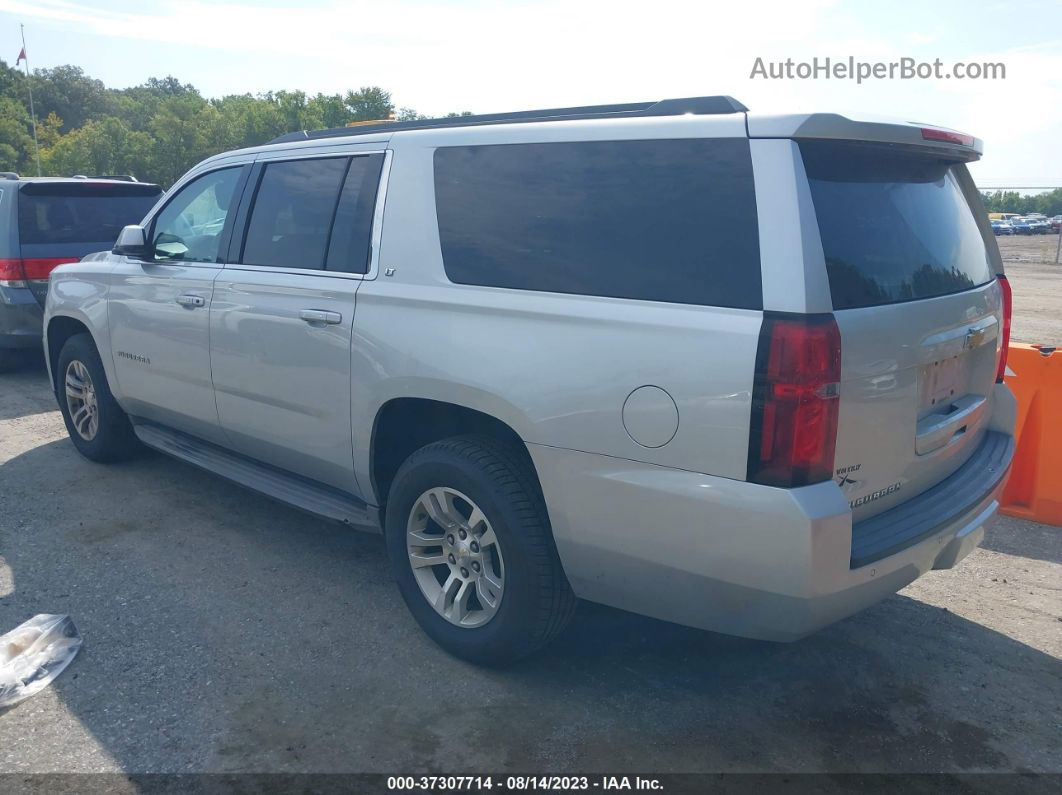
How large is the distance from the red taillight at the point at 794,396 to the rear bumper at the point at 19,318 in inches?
292

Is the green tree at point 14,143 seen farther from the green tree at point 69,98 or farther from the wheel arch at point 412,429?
the wheel arch at point 412,429

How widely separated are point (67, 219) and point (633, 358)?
736 centimetres

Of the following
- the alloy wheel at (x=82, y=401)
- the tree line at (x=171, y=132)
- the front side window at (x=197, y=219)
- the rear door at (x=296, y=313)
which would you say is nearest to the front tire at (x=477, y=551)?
the rear door at (x=296, y=313)

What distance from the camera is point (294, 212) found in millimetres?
4172

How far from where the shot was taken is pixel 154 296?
4891mm

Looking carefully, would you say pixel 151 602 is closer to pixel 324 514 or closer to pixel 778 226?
pixel 324 514

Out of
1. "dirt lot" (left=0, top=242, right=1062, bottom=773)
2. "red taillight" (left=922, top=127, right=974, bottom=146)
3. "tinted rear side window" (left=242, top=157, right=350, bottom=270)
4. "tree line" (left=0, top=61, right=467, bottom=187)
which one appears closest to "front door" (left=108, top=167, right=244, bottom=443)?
"tinted rear side window" (left=242, top=157, right=350, bottom=270)

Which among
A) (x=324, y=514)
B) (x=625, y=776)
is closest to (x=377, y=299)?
(x=324, y=514)

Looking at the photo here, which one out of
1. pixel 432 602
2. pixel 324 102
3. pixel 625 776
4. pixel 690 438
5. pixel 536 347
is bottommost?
pixel 625 776

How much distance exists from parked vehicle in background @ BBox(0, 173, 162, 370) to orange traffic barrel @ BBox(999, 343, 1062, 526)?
7.73 meters

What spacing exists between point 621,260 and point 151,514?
3446mm

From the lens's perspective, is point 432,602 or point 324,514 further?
point 324,514

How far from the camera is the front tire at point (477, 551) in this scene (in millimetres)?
3131

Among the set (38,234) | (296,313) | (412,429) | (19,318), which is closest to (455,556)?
(412,429)
